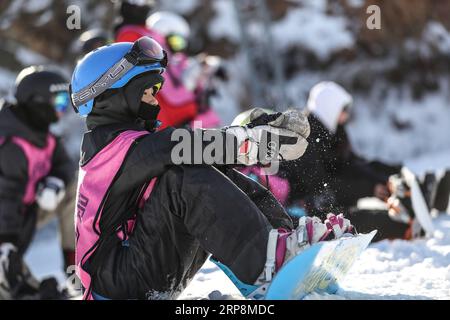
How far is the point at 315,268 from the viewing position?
107 inches

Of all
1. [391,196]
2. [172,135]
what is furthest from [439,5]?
[172,135]

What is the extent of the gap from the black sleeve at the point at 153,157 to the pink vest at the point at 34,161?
7.85ft

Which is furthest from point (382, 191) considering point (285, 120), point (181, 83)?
point (181, 83)

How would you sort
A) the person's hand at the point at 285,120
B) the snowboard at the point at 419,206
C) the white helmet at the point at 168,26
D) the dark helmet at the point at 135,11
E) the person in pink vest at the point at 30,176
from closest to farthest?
the person's hand at the point at 285,120 → the snowboard at the point at 419,206 → the person in pink vest at the point at 30,176 → the dark helmet at the point at 135,11 → the white helmet at the point at 168,26

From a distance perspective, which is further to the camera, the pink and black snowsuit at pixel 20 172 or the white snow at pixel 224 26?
the white snow at pixel 224 26

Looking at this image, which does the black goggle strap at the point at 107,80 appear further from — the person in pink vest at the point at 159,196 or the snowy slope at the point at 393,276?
the snowy slope at the point at 393,276

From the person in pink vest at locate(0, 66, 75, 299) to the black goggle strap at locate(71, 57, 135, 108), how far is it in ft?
6.70

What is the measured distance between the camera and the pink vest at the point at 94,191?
9.21 feet

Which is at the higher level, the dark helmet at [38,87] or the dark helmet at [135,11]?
the dark helmet at [135,11]

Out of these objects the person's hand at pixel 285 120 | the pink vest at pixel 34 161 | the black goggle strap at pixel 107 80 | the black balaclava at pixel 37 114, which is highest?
the black goggle strap at pixel 107 80

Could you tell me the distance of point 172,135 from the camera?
108 inches

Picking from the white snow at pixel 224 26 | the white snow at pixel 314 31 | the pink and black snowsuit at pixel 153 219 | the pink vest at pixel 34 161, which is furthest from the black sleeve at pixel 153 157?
the white snow at pixel 224 26

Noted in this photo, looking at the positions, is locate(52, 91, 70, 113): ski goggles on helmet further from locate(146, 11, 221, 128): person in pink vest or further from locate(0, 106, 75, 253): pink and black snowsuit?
locate(146, 11, 221, 128): person in pink vest

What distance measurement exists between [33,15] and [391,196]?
322 inches
